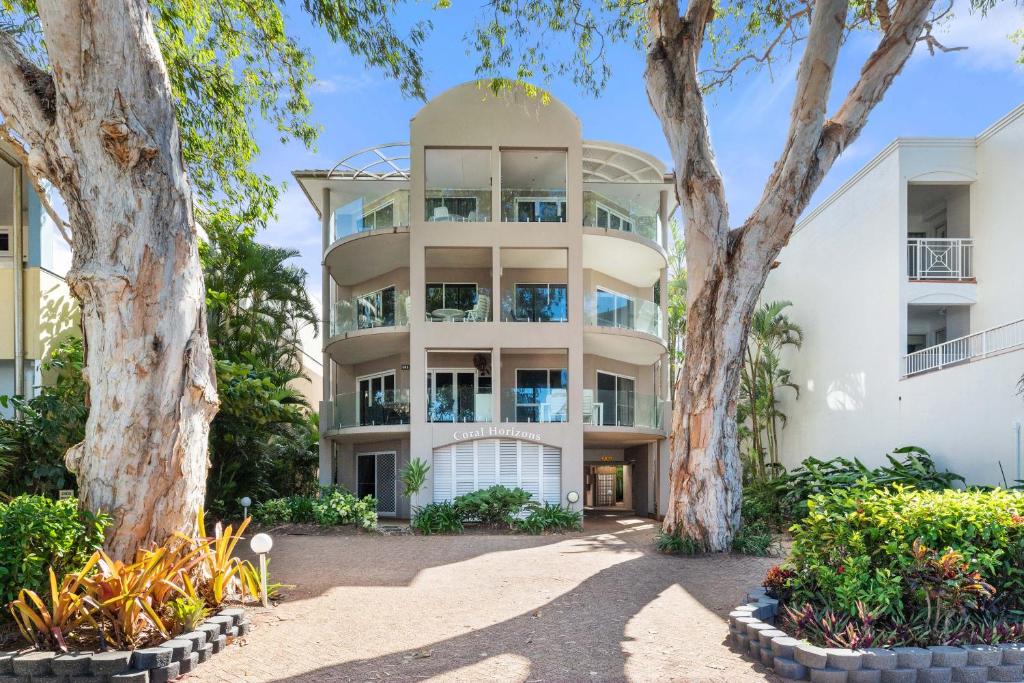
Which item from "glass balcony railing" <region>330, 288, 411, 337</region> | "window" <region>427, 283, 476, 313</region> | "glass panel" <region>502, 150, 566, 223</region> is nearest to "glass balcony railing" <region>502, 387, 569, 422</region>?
"window" <region>427, 283, 476, 313</region>

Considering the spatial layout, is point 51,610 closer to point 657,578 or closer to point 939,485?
point 657,578

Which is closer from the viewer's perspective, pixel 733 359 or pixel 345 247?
pixel 733 359

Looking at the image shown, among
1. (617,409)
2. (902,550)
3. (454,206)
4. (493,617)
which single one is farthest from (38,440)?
(617,409)

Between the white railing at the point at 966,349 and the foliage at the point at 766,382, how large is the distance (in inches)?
260

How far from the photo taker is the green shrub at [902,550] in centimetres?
656

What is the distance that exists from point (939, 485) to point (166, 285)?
1497 cm

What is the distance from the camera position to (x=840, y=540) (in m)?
7.12

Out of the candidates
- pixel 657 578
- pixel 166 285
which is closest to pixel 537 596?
pixel 657 578

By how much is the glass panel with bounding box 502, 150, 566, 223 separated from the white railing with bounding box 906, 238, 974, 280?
8.91m

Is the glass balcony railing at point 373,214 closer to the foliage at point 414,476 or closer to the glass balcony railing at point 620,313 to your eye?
the glass balcony railing at point 620,313

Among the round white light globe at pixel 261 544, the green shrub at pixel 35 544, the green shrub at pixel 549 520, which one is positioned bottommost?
the green shrub at pixel 549 520

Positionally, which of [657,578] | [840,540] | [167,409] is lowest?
[657,578]

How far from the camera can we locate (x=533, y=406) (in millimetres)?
18969

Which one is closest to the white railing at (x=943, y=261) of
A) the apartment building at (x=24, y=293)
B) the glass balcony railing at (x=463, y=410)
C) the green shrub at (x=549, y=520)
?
the green shrub at (x=549, y=520)
